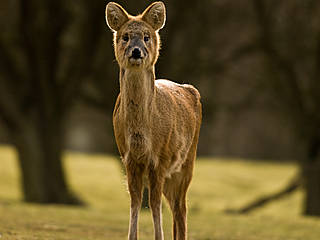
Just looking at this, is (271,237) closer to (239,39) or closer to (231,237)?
(231,237)

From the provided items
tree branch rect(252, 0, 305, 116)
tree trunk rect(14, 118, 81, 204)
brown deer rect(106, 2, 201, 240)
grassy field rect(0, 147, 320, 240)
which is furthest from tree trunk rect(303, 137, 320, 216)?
brown deer rect(106, 2, 201, 240)

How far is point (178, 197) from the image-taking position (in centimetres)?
724

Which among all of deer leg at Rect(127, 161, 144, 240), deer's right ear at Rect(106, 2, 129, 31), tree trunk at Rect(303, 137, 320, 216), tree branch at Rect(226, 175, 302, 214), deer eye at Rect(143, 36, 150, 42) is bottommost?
tree branch at Rect(226, 175, 302, 214)

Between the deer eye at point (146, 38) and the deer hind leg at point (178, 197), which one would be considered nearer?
the deer eye at point (146, 38)

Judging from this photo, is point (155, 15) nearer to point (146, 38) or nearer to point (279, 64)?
point (146, 38)

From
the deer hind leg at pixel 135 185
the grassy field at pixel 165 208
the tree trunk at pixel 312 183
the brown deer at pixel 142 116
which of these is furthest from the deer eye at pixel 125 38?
the tree trunk at pixel 312 183

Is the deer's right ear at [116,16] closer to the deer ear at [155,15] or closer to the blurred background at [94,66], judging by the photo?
the deer ear at [155,15]

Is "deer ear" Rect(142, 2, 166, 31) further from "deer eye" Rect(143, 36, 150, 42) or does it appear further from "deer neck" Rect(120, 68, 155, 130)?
"deer neck" Rect(120, 68, 155, 130)

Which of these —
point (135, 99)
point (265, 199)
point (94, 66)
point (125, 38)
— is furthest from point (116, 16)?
point (265, 199)

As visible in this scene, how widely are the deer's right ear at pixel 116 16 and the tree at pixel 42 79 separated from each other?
9062mm

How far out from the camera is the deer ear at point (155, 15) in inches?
255

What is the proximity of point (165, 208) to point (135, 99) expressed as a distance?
984 centimetres

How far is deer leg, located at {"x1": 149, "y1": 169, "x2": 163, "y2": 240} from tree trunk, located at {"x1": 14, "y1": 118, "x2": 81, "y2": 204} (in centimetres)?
971

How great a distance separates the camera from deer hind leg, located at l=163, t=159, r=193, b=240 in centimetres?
716
